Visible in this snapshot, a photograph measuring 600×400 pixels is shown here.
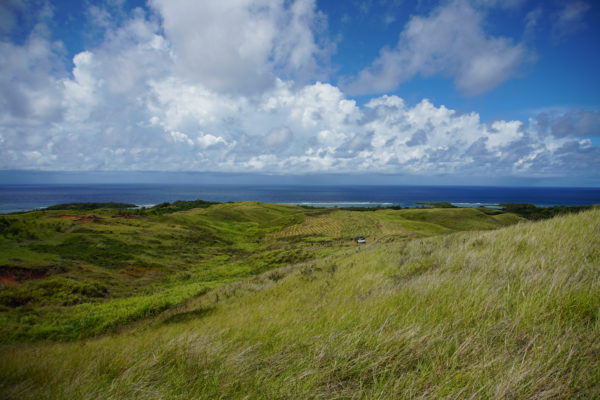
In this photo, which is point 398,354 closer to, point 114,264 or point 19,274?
point 19,274

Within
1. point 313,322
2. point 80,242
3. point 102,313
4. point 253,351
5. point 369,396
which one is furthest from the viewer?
point 80,242

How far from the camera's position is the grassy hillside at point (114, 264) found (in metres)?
14.9

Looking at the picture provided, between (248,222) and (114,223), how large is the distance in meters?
39.4

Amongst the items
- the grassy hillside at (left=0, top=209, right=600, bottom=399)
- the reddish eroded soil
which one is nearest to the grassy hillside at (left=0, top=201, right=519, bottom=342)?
the reddish eroded soil

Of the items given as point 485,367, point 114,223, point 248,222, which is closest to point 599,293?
point 485,367

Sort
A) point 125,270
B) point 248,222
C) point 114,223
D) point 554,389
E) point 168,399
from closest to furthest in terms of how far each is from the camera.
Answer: point 554,389, point 168,399, point 125,270, point 114,223, point 248,222

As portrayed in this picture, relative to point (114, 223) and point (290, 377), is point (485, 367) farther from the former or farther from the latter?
point (114, 223)

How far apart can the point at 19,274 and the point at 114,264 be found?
26.4 ft

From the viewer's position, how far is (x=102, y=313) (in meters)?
15.1

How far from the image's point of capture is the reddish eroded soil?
20364 millimetres

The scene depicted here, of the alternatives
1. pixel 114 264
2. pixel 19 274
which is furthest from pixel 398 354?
pixel 114 264

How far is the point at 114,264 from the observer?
29312mm

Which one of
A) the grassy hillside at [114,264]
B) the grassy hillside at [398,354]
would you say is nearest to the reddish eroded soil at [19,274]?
the grassy hillside at [114,264]

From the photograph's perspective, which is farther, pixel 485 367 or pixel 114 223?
pixel 114 223
